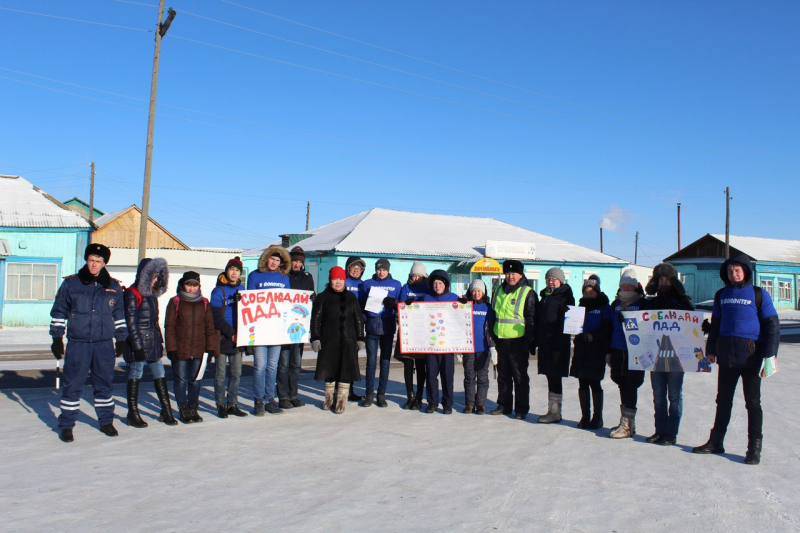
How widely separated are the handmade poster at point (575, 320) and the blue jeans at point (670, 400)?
3.36ft

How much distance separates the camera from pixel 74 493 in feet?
16.7

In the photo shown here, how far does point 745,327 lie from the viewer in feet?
21.0

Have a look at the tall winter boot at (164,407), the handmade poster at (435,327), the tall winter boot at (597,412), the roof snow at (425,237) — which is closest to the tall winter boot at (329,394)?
the handmade poster at (435,327)

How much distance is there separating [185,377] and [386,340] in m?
2.83

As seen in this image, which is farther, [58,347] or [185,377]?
[185,377]

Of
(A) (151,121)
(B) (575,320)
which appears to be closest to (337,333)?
Answer: (B) (575,320)

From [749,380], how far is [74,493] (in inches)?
252

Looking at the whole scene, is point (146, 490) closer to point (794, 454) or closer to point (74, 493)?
point (74, 493)

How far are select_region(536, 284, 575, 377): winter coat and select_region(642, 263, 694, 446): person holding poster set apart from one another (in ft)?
3.26

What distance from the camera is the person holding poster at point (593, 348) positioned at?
25.2 feet

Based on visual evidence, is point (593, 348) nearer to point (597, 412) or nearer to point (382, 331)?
point (597, 412)

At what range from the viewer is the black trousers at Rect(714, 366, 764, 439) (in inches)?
250

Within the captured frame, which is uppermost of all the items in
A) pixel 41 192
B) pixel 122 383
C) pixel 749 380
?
pixel 41 192

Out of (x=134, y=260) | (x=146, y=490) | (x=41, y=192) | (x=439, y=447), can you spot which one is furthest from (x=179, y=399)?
(x=41, y=192)
